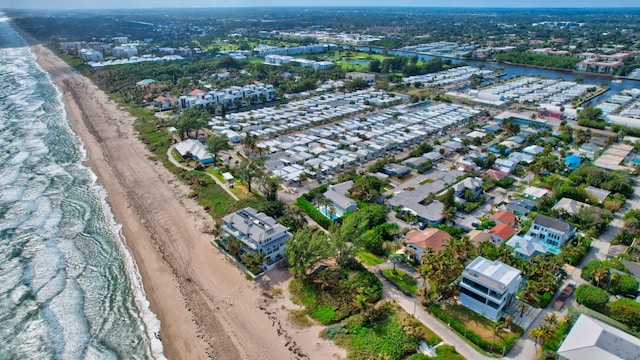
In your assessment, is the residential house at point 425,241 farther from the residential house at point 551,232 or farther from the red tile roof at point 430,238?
the residential house at point 551,232

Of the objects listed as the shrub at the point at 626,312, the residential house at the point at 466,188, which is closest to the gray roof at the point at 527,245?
the shrub at the point at 626,312

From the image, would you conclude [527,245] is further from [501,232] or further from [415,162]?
[415,162]

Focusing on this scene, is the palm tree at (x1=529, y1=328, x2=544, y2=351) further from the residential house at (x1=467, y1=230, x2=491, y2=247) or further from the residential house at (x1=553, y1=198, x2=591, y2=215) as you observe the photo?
the residential house at (x1=553, y1=198, x2=591, y2=215)

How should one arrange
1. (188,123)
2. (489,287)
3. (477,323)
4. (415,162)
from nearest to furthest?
1. (489,287)
2. (477,323)
3. (415,162)
4. (188,123)

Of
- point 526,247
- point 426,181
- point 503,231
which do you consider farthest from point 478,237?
point 426,181

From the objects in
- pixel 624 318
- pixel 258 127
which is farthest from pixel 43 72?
pixel 624 318

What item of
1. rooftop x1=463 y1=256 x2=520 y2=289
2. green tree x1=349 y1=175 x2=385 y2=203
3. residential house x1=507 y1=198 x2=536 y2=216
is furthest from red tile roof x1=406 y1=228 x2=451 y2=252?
residential house x1=507 y1=198 x2=536 y2=216
